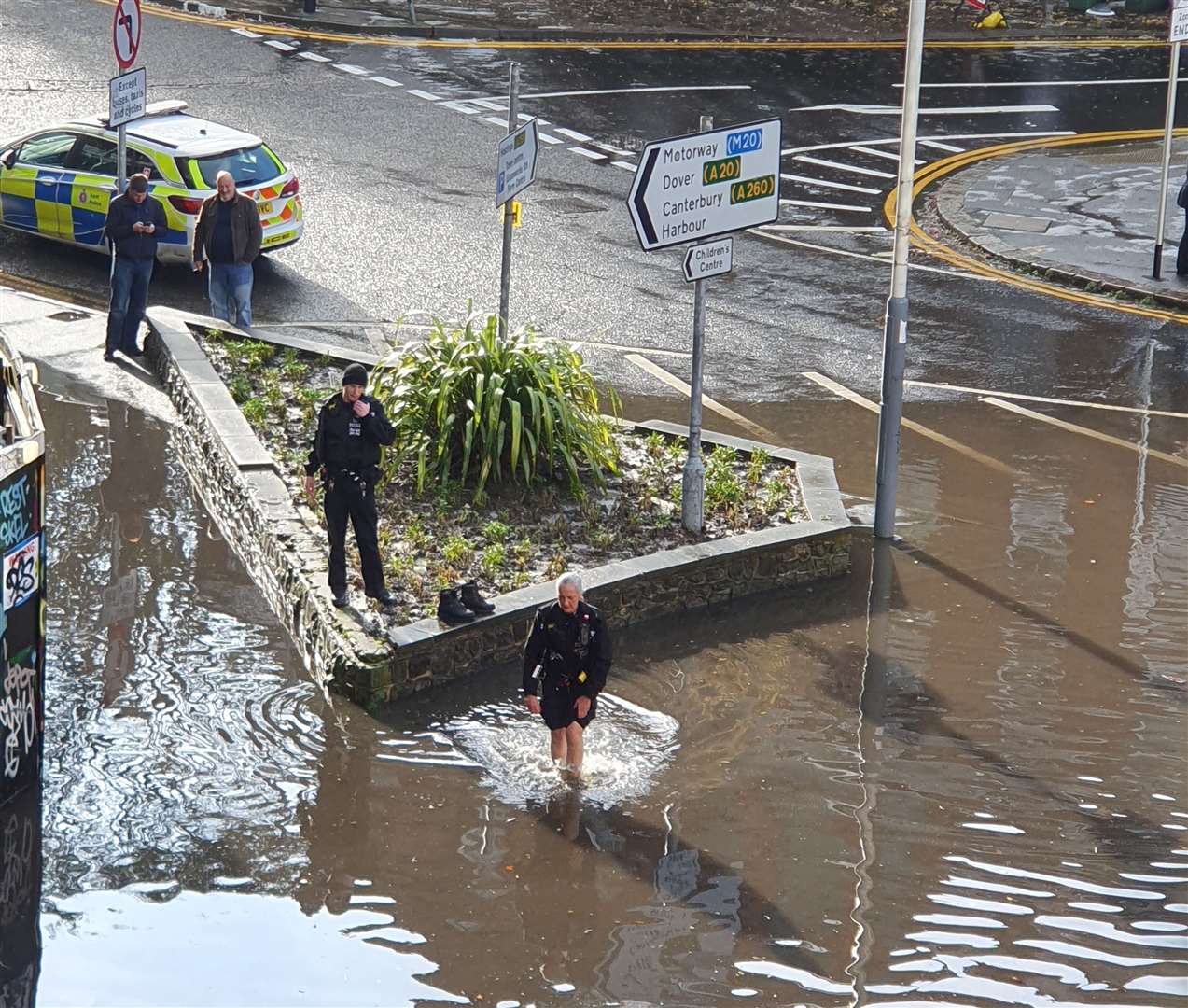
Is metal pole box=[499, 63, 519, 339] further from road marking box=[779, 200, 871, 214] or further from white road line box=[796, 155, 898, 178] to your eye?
white road line box=[796, 155, 898, 178]

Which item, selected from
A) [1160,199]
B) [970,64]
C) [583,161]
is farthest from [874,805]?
[970,64]

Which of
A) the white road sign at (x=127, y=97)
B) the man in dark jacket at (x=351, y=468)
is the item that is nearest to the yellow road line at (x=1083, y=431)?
the man in dark jacket at (x=351, y=468)

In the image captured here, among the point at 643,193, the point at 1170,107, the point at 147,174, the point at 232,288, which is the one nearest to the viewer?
the point at 643,193

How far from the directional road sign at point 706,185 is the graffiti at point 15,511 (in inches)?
185

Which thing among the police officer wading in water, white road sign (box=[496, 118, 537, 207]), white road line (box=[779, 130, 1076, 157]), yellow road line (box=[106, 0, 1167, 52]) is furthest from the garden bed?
yellow road line (box=[106, 0, 1167, 52])

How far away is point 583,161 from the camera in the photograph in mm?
22266

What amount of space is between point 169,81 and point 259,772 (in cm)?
1689

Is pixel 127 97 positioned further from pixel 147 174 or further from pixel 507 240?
pixel 507 240

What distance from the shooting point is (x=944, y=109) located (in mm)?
25828

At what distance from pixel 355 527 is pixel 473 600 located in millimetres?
849

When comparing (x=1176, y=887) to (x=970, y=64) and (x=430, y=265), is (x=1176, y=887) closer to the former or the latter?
(x=430, y=265)

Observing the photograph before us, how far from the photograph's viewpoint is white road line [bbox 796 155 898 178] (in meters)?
22.6

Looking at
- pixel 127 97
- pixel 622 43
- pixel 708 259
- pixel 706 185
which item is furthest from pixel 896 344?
pixel 622 43

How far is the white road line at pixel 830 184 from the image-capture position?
71.9ft
